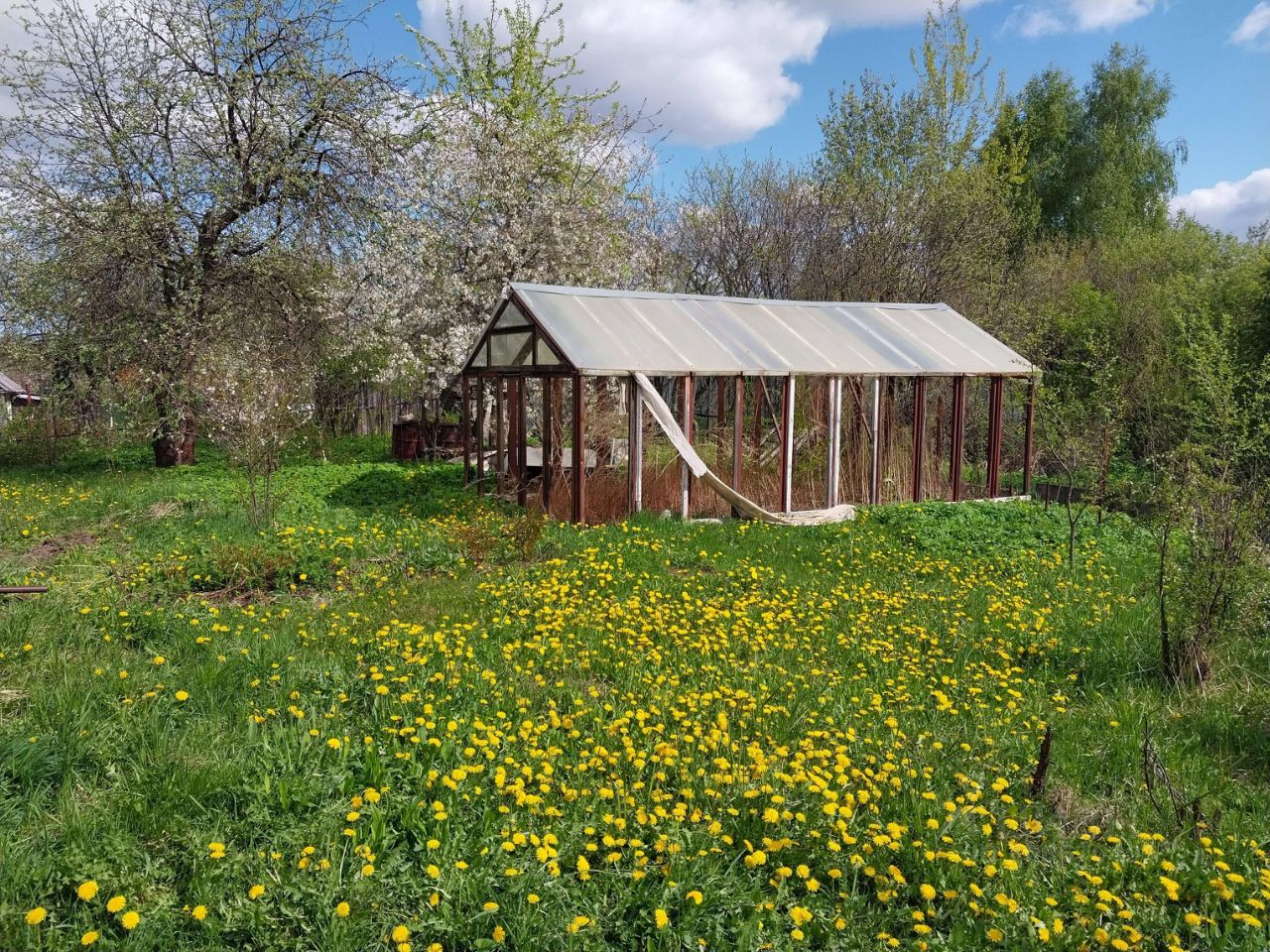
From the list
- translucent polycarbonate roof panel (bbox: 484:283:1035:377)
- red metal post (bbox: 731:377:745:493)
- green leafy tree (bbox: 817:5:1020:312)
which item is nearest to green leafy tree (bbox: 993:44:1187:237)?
green leafy tree (bbox: 817:5:1020:312)

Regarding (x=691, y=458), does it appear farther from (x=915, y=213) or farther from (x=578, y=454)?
(x=915, y=213)

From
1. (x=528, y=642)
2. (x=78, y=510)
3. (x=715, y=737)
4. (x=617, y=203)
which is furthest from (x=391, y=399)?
(x=715, y=737)

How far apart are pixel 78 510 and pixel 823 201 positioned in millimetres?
15248

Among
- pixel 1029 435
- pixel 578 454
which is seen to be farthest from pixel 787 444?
pixel 1029 435

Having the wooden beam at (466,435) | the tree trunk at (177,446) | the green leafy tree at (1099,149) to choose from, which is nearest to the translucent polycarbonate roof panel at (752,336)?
the wooden beam at (466,435)

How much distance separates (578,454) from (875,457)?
14.2ft

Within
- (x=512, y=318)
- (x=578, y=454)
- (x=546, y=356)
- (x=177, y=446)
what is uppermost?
(x=512, y=318)

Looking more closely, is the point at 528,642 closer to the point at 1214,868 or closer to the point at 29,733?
the point at 29,733

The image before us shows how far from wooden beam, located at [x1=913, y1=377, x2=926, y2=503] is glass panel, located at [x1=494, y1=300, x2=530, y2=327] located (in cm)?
520

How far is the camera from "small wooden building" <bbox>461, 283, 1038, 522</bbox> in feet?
34.2

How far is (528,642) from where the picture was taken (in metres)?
5.68

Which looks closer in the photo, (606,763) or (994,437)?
(606,763)

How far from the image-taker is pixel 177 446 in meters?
15.3

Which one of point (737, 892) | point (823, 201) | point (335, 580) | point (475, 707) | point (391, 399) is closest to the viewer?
point (737, 892)
